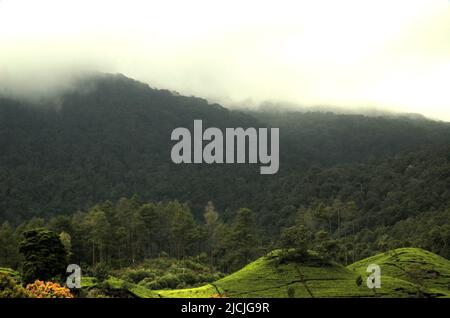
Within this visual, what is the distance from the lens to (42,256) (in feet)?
163

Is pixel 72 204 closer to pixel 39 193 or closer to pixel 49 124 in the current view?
pixel 39 193

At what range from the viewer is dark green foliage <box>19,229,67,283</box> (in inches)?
1885

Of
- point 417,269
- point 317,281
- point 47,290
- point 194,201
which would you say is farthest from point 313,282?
point 194,201

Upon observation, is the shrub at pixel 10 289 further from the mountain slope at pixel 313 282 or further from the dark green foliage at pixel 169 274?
the dark green foliage at pixel 169 274

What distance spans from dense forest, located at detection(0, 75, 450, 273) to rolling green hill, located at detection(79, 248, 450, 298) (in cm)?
303

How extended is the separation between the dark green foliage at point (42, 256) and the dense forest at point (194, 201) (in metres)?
14.7

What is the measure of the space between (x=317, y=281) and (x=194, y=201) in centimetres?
10596

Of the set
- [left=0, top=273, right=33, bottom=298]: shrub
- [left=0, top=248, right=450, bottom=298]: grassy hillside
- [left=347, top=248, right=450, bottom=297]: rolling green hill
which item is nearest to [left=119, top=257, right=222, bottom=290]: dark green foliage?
[left=0, top=248, right=450, bottom=298]: grassy hillside

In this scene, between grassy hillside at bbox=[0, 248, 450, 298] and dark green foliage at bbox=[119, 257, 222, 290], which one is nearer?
grassy hillside at bbox=[0, 248, 450, 298]

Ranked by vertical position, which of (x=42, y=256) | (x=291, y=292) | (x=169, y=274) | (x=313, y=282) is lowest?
(x=169, y=274)

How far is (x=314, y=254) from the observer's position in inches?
2270

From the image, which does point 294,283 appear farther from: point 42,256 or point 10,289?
point 10,289

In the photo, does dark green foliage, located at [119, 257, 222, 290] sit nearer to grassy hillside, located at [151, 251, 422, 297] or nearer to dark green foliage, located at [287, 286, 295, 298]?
grassy hillside, located at [151, 251, 422, 297]
